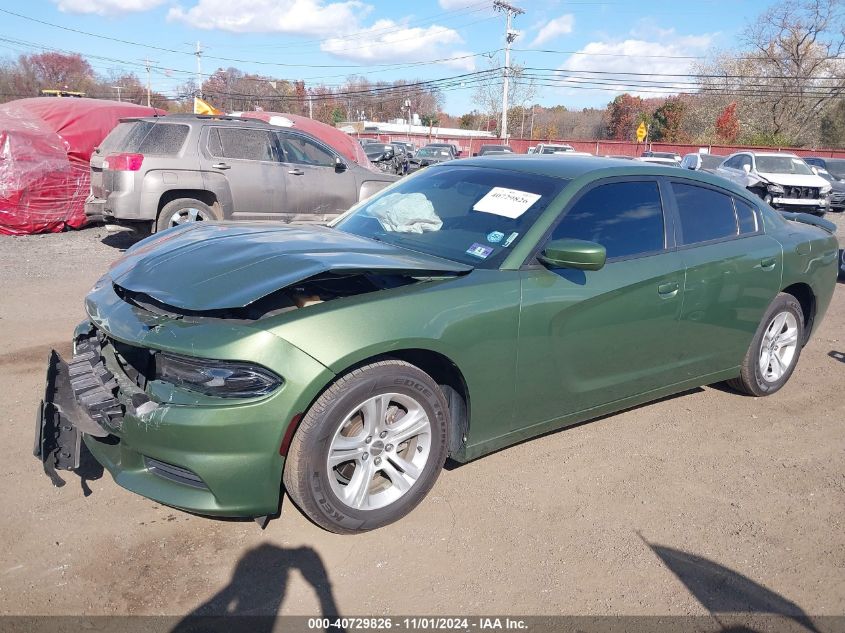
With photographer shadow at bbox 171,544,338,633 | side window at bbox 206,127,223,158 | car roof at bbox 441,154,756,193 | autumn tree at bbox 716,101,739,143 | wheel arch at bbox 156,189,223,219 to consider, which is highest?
autumn tree at bbox 716,101,739,143

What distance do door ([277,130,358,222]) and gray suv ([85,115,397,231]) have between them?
0.01 metres

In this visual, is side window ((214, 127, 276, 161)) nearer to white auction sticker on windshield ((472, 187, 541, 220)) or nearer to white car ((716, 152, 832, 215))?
white auction sticker on windshield ((472, 187, 541, 220))

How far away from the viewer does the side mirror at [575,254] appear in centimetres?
322

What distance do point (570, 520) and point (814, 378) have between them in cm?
329

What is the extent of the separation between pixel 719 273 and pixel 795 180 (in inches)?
659

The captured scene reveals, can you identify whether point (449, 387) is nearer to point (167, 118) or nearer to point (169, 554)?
point (169, 554)

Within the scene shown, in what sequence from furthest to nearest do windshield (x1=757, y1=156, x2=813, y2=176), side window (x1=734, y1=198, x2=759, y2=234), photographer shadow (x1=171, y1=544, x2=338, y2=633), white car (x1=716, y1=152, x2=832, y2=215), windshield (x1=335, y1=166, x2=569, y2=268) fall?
windshield (x1=757, y1=156, x2=813, y2=176) → white car (x1=716, y1=152, x2=832, y2=215) → side window (x1=734, y1=198, x2=759, y2=234) → windshield (x1=335, y1=166, x2=569, y2=268) → photographer shadow (x1=171, y1=544, x2=338, y2=633)

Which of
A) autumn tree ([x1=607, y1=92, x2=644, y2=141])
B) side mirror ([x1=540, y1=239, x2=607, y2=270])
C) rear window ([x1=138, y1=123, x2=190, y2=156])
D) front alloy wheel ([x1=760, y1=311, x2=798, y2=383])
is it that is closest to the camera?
side mirror ([x1=540, y1=239, x2=607, y2=270])

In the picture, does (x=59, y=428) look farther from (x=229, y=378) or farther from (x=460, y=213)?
(x=460, y=213)

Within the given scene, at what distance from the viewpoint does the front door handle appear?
3.81 meters

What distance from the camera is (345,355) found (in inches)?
107

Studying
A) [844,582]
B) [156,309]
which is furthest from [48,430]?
[844,582]

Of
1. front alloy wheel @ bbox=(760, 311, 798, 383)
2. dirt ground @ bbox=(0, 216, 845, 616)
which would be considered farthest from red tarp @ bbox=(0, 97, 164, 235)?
front alloy wheel @ bbox=(760, 311, 798, 383)

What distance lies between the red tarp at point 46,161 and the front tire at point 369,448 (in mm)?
9901
